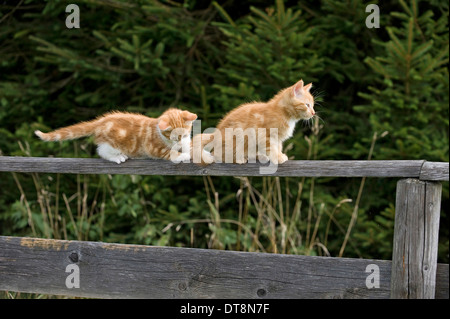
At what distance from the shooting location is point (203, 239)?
477 cm

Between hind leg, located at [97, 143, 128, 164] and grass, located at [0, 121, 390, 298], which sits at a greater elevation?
hind leg, located at [97, 143, 128, 164]

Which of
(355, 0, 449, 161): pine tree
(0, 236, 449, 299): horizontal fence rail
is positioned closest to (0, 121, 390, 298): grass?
(355, 0, 449, 161): pine tree

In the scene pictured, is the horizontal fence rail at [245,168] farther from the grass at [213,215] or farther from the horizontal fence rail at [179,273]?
the grass at [213,215]

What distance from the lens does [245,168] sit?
97.3 inches

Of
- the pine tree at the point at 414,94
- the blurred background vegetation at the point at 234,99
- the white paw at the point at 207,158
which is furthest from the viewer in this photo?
the blurred background vegetation at the point at 234,99

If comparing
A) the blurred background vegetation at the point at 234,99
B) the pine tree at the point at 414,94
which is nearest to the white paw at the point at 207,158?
the blurred background vegetation at the point at 234,99

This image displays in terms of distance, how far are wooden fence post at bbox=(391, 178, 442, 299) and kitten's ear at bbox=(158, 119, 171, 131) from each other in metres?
1.08

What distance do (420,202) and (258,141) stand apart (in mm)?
760

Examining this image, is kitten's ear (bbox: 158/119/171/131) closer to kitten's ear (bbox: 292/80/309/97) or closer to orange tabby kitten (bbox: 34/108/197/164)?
orange tabby kitten (bbox: 34/108/197/164)

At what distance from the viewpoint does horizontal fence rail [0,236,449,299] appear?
93.4 inches

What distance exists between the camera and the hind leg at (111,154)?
8.55 ft

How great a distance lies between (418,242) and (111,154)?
1440 mm

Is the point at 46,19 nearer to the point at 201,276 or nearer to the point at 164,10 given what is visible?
the point at 164,10

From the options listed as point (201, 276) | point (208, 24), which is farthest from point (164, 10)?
point (201, 276)
